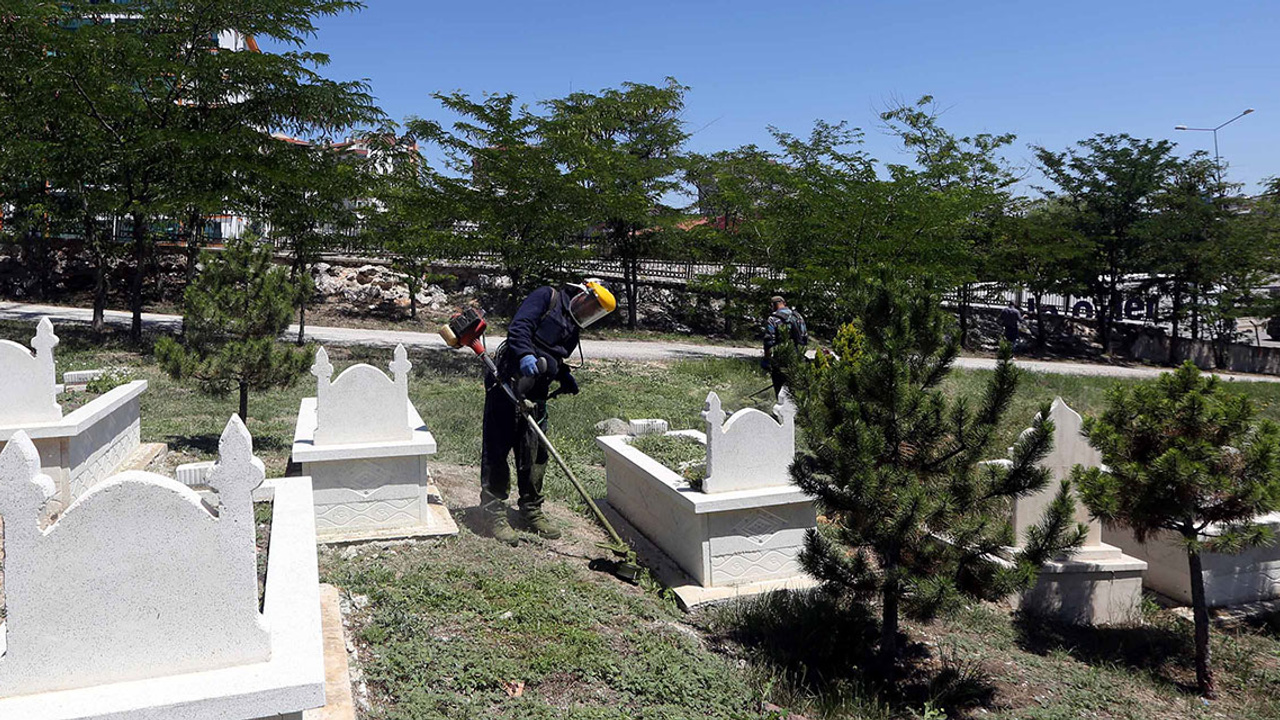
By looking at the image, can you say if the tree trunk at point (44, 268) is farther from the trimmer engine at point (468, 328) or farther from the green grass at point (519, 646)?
the green grass at point (519, 646)

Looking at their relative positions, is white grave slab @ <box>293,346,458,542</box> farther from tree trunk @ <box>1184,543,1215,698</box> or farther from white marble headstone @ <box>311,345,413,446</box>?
tree trunk @ <box>1184,543,1215,698</box>

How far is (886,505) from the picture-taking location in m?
4.82

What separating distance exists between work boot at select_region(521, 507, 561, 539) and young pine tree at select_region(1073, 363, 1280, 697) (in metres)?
3.61

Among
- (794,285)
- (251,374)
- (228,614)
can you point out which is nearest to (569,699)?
(228,614)

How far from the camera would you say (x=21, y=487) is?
2430mm

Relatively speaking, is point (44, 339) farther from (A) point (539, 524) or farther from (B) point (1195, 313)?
→ (B) point (1195, 313)

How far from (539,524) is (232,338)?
12.6 ft

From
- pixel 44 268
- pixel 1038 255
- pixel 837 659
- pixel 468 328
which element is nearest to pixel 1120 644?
pixel 837 659

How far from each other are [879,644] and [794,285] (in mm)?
12366

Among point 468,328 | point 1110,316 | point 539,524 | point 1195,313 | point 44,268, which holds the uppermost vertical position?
point 44,268

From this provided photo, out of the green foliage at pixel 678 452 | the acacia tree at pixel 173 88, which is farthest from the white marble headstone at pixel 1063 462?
the acacia tree at pixel 173 88

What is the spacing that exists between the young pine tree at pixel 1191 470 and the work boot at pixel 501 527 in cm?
382

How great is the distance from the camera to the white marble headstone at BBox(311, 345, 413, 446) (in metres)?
6.13

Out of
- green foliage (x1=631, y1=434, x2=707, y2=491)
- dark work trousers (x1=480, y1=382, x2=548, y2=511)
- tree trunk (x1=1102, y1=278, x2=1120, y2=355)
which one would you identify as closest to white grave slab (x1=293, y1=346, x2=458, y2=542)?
dark work trousers (x1=480, y1=382, x2=548, y2=511)
